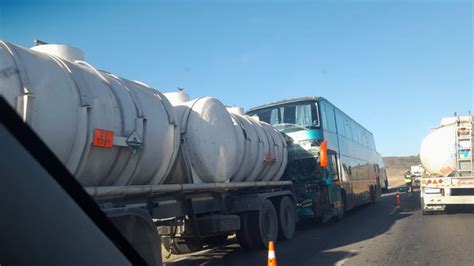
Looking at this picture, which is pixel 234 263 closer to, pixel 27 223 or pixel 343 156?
pixel 27 223

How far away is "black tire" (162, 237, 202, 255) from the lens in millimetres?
9398

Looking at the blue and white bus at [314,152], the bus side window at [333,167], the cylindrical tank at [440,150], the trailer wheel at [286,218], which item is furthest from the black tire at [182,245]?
the cylindrical tank at [440,150]

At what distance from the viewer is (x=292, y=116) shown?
1464 cm

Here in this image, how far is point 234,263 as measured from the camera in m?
8.76

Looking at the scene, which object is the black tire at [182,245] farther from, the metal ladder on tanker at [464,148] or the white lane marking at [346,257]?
the metal ladder on tanker at [464,148]

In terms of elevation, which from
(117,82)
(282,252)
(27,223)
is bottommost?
(282,252)

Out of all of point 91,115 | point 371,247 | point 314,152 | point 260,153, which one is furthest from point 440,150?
point 91,115

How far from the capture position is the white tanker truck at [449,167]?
15086mm

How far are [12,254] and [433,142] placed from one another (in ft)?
54.4

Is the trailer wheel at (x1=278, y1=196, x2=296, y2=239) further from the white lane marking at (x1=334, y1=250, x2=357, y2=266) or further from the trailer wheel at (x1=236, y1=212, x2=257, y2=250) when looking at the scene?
the white lane marking at (x1=334, y1=250, x2=357, y2=266)

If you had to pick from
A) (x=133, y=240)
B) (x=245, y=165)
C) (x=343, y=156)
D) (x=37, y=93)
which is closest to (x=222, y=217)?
(x=245, y=165)

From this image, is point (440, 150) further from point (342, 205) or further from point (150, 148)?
point (150, 148)

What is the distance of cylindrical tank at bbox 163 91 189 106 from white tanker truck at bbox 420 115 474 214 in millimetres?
10212

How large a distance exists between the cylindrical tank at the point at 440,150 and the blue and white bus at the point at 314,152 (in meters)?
2.90
